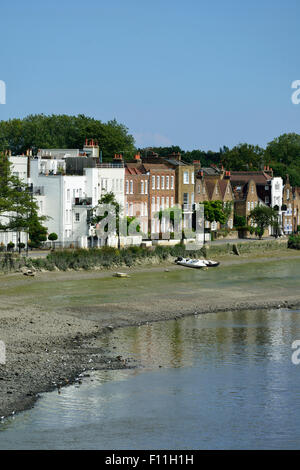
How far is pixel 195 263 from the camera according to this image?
72688 mm

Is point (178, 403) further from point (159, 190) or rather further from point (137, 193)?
point (159, 190)

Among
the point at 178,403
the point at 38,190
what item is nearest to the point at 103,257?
the point at 38,190

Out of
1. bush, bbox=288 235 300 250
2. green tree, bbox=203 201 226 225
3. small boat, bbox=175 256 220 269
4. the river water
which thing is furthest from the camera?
bush, bbox=288 235 300 250

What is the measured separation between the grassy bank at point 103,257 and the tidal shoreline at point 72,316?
49.1 inches

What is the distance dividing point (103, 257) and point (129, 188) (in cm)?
1697

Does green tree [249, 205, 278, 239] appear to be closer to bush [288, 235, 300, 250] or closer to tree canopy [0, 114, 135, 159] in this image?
bush [288, 235, 300, 250]

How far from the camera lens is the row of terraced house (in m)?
72.7

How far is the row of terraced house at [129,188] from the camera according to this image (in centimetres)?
7269

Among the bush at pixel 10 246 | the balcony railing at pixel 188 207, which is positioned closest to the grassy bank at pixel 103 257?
the bush at pixel 10 246

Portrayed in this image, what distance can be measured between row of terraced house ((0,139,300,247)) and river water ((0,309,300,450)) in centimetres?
3328

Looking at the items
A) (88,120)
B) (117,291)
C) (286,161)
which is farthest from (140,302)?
(286,161)

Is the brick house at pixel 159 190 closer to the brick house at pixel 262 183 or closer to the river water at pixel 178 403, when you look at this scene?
the brick house at pixel 262 183

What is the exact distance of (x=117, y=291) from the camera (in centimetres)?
5544

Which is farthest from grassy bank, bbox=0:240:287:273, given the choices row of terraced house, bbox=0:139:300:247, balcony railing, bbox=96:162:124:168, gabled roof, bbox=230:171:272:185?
gabled roof, bbox=230:171:272:185
